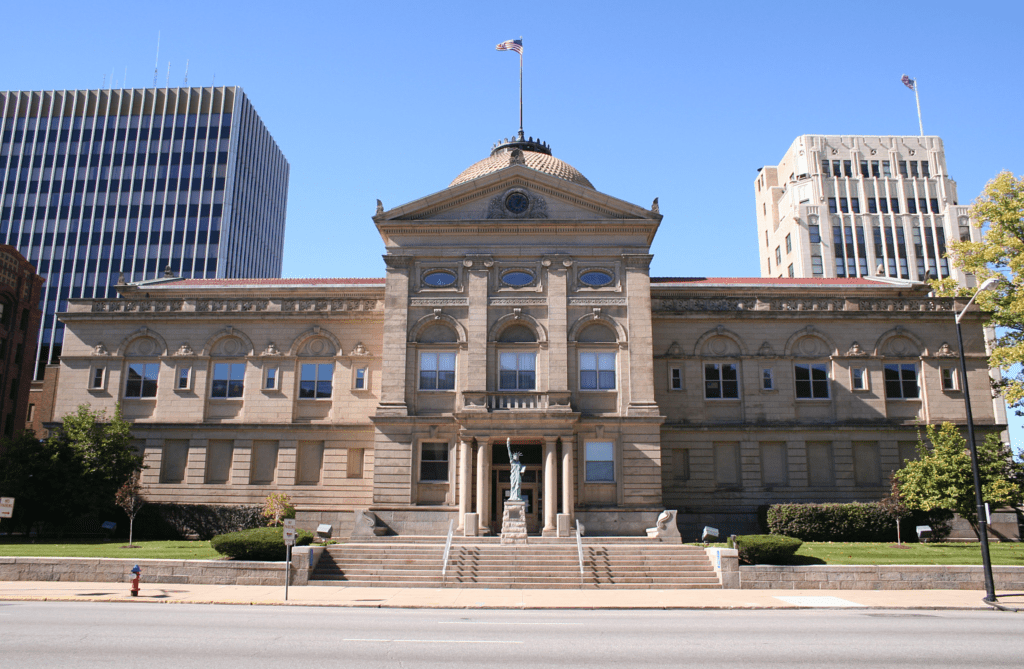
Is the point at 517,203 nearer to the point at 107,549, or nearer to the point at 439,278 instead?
the point at 439,278

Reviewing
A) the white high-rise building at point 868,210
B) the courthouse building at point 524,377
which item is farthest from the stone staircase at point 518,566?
the white high-rise building at point 868,210

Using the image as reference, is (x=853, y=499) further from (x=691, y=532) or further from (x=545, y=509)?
(x=545, y=509)

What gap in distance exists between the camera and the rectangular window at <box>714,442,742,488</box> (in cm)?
4059

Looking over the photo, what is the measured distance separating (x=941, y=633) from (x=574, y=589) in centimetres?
1264

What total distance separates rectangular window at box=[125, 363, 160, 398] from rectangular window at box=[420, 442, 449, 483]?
16490 millimetres

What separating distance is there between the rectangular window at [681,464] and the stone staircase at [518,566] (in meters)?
9.49

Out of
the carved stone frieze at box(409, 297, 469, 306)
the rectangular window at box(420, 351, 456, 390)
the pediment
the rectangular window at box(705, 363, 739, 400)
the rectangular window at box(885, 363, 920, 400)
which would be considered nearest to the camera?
the rectangular window at box(420, 351, 456, 390)

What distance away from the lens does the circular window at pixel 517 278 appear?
128 ft

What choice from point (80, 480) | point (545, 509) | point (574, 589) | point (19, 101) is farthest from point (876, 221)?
point (19, 101)

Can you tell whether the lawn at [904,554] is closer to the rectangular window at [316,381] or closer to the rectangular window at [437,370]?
the rectangular window at [437,370]

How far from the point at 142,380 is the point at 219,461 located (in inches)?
258

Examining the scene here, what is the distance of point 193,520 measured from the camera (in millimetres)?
38250

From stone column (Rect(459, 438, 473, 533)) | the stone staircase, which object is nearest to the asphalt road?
the stone staircase

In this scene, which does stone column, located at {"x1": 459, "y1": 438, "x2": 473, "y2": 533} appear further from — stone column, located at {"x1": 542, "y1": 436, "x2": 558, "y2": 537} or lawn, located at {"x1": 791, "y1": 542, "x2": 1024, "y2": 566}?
lawn, located at {"x1": 791, "y1": 542, "x2": 1024, "y2": 566}
